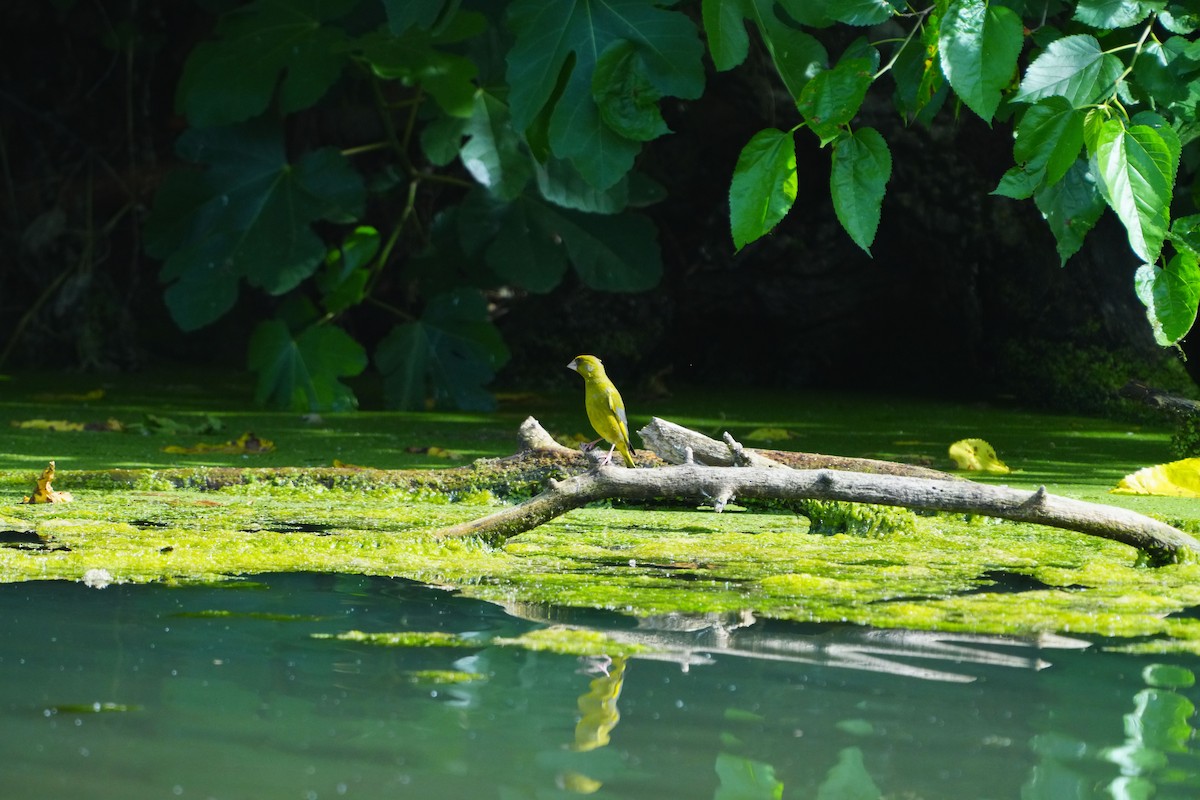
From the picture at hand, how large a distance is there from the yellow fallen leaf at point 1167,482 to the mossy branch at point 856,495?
0.90 meters

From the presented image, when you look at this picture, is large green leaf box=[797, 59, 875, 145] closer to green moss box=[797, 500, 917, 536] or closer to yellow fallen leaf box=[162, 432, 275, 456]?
green moss box=[797, 500, 917, 536]

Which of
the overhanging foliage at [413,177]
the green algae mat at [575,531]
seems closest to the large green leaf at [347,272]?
the overhanging foliage at [413,177]

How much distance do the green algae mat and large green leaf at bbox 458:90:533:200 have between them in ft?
3.21

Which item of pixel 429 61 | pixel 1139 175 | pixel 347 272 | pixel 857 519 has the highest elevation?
pixel 429 61

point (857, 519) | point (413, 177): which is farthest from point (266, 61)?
point (857, 519)

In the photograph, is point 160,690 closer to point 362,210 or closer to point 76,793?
point 76,793

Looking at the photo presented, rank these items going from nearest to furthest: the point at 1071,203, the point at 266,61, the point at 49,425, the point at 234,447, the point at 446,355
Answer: the point at 1071,203 → the point at 234,447 → the point at 49,425 → the point at 266,61 → the point at 446,355

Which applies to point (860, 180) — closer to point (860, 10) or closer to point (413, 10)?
point (860, 10)

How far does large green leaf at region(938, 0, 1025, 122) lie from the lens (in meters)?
1.54

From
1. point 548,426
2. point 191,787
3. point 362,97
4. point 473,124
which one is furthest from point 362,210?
point 191,787

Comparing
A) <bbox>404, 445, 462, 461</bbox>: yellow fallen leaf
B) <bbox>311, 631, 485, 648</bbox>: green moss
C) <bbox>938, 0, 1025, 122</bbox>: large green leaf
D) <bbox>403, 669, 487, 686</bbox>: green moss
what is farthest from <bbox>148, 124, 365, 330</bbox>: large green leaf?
<bbox>938, 0, 1025, 122</bbox>: large green leaf

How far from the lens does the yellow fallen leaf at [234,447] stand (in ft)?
14.0

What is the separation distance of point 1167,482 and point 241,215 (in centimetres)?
354

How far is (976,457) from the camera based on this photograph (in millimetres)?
3982
